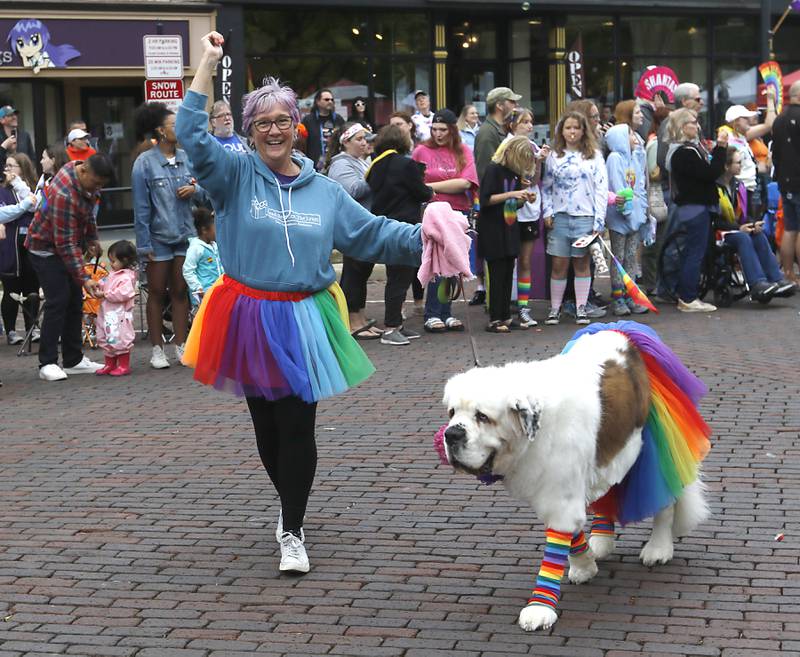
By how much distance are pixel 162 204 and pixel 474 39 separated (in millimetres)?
17033

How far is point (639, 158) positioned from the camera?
13602 millimetres

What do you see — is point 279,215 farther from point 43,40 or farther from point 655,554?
point 43,40

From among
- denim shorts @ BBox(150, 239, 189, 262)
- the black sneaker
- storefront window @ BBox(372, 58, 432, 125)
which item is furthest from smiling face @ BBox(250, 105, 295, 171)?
storefront window @ BBox(372, 58, 432, 125)

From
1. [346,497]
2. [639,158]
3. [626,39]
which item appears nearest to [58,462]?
[346,497]

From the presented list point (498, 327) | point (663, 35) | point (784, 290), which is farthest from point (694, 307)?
point (663, 35)

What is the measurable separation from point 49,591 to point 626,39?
24.1 m

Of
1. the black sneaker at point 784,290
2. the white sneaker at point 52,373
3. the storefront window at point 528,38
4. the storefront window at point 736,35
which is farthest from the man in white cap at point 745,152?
the storefront window at point 736,35

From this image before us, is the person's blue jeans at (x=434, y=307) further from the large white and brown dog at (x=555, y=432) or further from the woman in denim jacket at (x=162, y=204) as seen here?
the large white and brown dog at (x=555, y=432)

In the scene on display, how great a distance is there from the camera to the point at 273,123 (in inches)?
222

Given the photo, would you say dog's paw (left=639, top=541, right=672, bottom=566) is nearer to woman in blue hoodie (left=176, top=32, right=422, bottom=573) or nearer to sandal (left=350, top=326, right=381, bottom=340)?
woman in blue hoodie (left=176, top=32, right=422, bottom=573)

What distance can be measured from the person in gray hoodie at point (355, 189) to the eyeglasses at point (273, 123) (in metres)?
6.11

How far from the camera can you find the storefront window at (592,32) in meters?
→ 26.9

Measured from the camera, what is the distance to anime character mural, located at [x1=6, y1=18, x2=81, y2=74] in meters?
21.5

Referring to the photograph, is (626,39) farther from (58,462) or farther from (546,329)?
(58,462)
